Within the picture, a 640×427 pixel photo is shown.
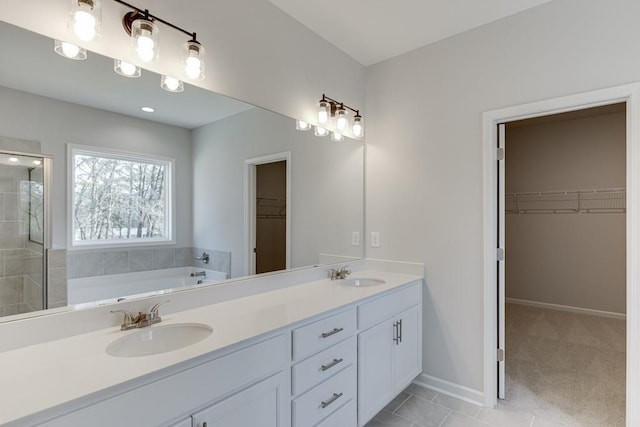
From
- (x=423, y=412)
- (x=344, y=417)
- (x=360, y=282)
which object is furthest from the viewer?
(x=360, y=282)

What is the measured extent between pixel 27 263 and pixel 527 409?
2.97 m

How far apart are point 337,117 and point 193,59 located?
1248 millimetres

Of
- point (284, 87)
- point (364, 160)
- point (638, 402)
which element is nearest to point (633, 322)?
point (638, 402)

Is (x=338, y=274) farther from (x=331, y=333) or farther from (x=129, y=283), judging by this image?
(x=129, y=283)

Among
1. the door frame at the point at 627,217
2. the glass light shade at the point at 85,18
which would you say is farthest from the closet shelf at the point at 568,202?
the glass light shade at the point at 85,18

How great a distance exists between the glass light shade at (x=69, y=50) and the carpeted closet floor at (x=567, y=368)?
10.5 feet

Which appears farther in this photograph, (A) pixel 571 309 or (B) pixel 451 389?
(A) pixel 571 309

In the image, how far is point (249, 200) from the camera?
2.11 meters

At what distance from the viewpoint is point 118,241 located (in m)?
1.54

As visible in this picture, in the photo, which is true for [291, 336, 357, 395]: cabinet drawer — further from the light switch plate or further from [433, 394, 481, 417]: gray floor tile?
the light switch plate

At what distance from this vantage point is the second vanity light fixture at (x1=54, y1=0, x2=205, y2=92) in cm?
127

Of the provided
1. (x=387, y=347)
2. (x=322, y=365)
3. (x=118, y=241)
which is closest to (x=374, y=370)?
(x=387, y=347)

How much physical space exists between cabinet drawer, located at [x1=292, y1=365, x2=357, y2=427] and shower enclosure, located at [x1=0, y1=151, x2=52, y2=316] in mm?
1158

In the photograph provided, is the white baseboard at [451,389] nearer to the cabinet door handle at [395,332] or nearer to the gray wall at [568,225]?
the cabinet door handle at [395,332]
